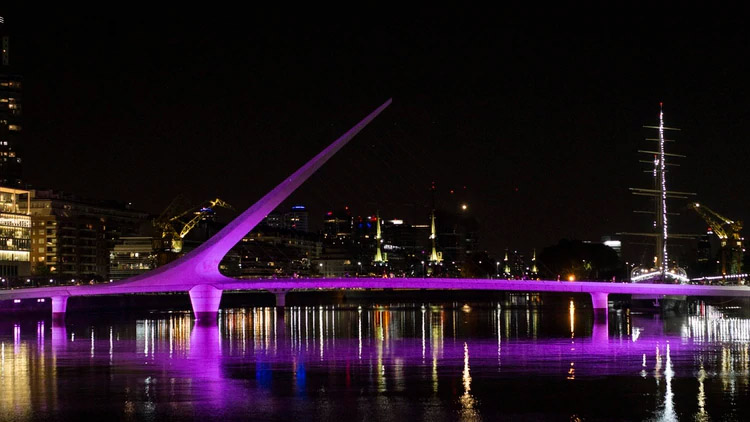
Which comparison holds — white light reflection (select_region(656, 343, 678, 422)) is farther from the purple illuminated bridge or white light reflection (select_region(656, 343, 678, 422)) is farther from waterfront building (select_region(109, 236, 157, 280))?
waterfront building (select_region(109, 236, 157, 280))

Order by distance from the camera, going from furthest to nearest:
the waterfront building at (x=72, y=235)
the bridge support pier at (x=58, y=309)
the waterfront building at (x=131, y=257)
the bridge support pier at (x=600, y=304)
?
1. the waterfront building at (x=131, y=257)
2. the waterfront building at (x=72, y=235)
3. the bridge support pier at (x=600, y=304)
4. the bridge support pier at (x=58, y=309)

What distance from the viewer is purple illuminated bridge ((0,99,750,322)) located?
58719 millimetres

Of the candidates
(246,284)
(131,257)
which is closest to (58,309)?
(246,284)

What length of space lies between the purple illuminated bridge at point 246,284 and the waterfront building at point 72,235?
52013 mm

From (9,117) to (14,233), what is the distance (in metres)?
22.6

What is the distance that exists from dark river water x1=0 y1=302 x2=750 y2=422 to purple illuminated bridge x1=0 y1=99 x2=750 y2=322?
25.8 ft

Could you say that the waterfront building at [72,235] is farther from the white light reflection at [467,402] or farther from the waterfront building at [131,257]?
the white light reflection at [467,402]

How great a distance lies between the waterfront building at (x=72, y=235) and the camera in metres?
122

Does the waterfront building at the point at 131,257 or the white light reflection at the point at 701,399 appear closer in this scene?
the white light reflection at the point at 701,399

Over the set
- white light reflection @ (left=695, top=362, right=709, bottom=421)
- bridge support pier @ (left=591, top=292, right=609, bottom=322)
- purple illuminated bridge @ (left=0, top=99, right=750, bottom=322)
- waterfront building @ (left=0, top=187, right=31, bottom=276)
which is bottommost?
white light reflection @ (left=695, top=362, right=709, bottom=421)

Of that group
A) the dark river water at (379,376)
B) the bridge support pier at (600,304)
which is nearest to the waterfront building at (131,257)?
the bridge support pier at (600,304)

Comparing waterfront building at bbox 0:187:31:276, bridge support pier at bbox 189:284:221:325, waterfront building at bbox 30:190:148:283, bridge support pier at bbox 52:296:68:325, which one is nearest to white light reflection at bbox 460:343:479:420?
bridge support pier at bbox 189:284:221:325

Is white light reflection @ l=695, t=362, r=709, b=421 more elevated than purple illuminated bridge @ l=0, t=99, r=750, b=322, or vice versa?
purple illuminated bridge @ l=0, t=99, r=750, b=322

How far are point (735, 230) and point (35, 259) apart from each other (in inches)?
2923
